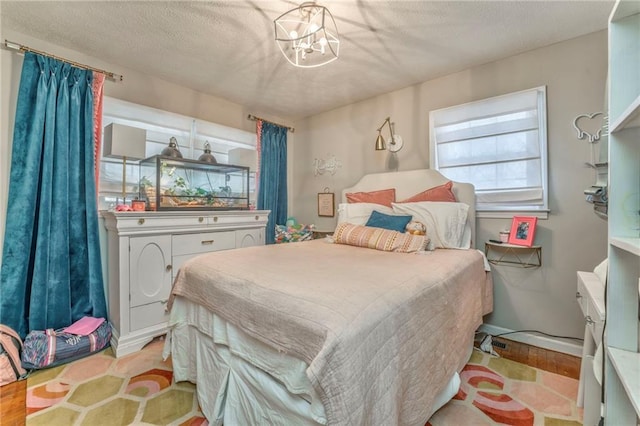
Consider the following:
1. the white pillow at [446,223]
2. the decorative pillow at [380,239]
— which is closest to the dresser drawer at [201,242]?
the decorative pillow at [380,239]

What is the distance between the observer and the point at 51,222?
213cm

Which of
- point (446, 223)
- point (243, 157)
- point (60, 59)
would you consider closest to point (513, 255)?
point (446, 223)

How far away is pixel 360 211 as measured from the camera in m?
2.79

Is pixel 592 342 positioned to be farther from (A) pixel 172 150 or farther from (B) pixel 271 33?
(A) pixel 172 150

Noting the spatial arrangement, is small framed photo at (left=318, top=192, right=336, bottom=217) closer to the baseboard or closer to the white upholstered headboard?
the white upholstered headboard

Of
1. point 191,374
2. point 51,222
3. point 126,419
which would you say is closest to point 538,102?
point 191,374

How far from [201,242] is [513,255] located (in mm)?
2734

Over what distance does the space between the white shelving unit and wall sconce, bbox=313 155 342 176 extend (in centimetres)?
278

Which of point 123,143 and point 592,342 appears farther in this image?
point 123,143

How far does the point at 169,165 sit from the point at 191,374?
5.85 ft

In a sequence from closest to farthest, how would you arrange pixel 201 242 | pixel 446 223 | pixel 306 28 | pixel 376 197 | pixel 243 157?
1. pixel 306 28
2. pixel 446 223
3. pixel 201 242
4. pixel 376 197
5. pixel 243 157

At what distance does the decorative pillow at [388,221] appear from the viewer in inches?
94.3

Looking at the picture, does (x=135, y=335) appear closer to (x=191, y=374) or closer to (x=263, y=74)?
(x=191, y=374)

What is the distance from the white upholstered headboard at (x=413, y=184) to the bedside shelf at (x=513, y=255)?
16 centimetres
